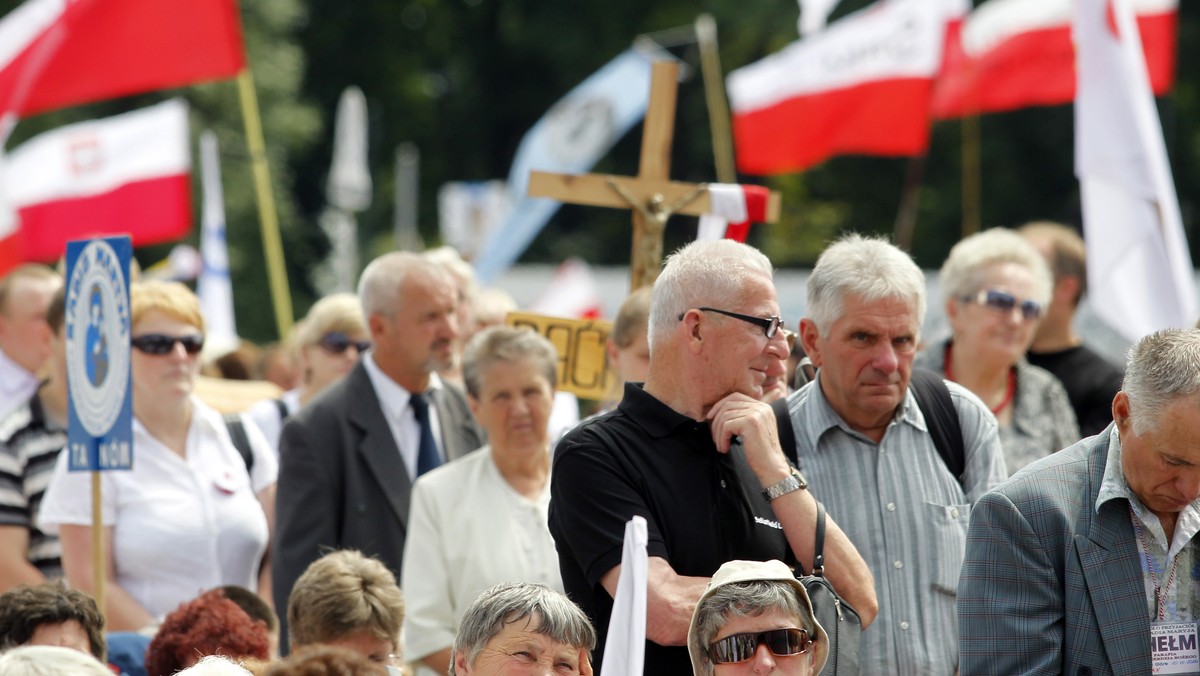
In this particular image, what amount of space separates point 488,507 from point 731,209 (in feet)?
4.50

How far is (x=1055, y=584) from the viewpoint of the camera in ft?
12.6

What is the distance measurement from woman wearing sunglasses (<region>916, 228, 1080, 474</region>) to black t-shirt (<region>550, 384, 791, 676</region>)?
7.04 ft

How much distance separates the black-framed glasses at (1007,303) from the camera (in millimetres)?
6332

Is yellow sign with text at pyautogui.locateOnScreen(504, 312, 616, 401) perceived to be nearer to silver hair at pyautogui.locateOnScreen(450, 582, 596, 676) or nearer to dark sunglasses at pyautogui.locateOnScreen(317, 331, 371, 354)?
dark sunglasses at pyautogui.locateOnScreen(317, 331, 371, 354)

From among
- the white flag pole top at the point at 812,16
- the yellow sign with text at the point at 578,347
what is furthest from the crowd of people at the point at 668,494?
the white flag pole top at the point at 812,16

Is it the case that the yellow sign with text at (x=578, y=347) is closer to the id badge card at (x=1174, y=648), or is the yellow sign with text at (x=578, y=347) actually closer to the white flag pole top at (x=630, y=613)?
the white flag pole top at (x=630, y=613)

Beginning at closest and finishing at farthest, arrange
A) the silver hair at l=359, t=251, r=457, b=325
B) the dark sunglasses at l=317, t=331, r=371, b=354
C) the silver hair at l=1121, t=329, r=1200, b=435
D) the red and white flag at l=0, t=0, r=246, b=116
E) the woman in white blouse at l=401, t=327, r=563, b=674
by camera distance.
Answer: the silver hair at l=1121, t=329, r=1200, b=435 < the woman in white blouse at l=401, t=327, r=563, b=674 < the silver hair at l=359, t=251, r=457, b=325 < the dark sunglasses at l=317, t=331, r=371, b=354 < the red and white flag at l=0, t=0, r=246, b=116

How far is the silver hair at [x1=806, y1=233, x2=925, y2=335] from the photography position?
15.1ft

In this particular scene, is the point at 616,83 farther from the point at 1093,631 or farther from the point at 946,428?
the point at 1093,631

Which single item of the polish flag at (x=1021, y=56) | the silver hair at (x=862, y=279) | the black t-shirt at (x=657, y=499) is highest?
the polish flag at (x=1021, y=56)

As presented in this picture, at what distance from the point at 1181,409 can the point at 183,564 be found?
3.61m

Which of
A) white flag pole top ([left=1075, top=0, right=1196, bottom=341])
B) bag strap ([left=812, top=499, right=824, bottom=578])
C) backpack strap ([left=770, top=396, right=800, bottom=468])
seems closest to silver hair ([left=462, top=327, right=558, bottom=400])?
backpack strap ([left=770, top=396, right=800, bottom=468])

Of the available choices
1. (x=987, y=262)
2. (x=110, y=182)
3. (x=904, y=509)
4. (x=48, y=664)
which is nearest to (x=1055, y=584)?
(x=904, y=509)

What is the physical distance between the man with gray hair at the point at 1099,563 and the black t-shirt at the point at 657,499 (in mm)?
585
